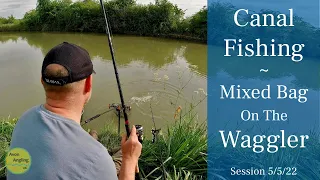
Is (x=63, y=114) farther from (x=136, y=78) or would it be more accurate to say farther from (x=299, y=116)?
(x=136, y=78)

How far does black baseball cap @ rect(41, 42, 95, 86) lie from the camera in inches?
47.0

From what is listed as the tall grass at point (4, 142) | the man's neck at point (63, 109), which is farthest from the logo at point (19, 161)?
the tall grass at point (4, 142)

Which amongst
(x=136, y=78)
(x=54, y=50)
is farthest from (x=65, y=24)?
(x=54, y=50)

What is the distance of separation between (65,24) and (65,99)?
58.3ft

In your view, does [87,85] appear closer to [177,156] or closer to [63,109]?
[63,109]

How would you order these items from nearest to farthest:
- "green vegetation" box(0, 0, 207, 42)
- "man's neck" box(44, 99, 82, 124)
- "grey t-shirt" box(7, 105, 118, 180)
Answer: "grey t-shirt" box(7, 105, 118, 180)
"man's neck" box(44, 99, 82, 124)
"green vegetation" box(0, 0, 207, 42)

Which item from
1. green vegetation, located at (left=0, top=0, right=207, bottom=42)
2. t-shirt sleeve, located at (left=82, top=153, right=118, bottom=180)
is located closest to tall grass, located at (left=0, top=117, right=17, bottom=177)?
t-shirt sleeve, located at (left=82, top=153, right=118, bottom=180)

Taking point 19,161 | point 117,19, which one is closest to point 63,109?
point 19,161

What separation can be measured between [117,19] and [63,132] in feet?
54.6

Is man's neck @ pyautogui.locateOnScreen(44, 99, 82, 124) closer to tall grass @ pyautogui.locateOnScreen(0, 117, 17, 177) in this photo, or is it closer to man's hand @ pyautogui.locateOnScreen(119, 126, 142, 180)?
man's hand @ pyautogui.locateOnScreen(119, 126, 142, 180)

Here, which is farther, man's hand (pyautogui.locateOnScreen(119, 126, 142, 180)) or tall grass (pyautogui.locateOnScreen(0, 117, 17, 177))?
tall grass (pyautogui.locateOnScreen(0, 117, 17, 177))

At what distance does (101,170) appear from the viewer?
110 cm

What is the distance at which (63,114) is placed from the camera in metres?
1.18

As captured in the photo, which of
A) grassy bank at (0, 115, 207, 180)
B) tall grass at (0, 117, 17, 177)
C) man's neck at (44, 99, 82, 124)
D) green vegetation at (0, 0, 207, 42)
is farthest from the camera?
green vegetation at (0, 0, 207, 42)
